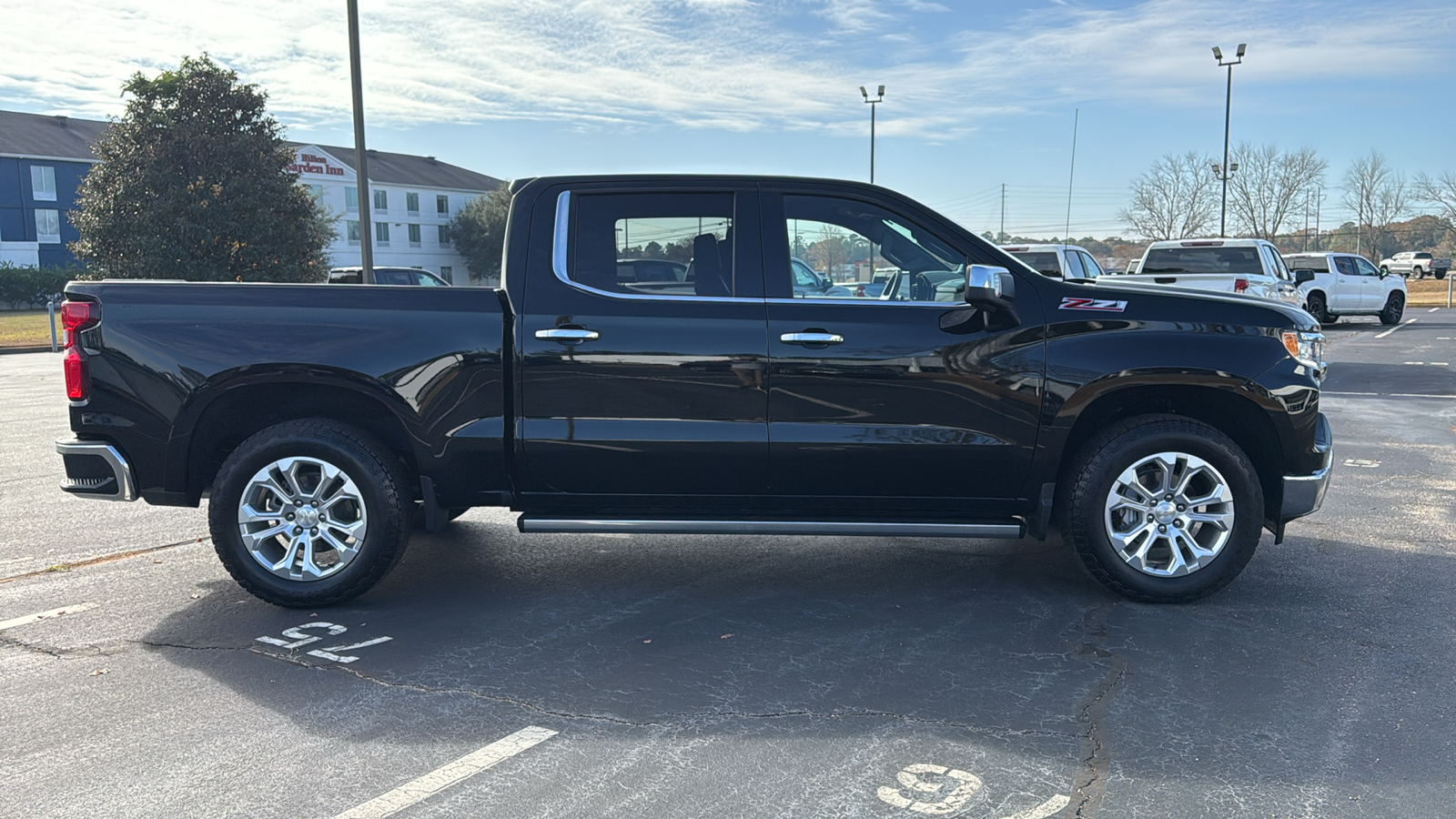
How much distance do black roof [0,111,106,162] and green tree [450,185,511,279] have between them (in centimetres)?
2211

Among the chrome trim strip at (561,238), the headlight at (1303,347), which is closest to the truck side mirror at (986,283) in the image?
the headlight at (1303,347)

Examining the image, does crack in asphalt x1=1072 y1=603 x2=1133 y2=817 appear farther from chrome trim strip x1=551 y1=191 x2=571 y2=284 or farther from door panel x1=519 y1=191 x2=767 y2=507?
chrome trim strip x1=551 y1=191 x2=571 y2=284

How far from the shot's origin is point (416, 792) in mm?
3275

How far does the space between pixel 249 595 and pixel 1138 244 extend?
239ft

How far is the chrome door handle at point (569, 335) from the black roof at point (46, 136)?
6667cm

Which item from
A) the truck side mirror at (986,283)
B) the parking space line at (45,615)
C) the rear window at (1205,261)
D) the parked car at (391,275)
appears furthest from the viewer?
the parked car at (391,275)

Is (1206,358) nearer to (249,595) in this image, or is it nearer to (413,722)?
(413,722)

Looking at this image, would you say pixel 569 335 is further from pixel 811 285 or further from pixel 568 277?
pixel 811 285

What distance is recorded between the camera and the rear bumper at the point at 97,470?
506 centimetres

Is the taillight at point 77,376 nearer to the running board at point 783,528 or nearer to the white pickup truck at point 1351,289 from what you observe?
the running board at point 783,528

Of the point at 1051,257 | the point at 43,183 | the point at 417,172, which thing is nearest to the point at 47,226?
the point at 43,183

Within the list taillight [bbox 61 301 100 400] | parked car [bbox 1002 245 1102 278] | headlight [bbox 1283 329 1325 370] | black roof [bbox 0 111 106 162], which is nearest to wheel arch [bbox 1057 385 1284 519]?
headlight [bbox 1283 329 1325 370]

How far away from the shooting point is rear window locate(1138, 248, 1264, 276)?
17125 mm

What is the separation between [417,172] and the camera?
257 ft
